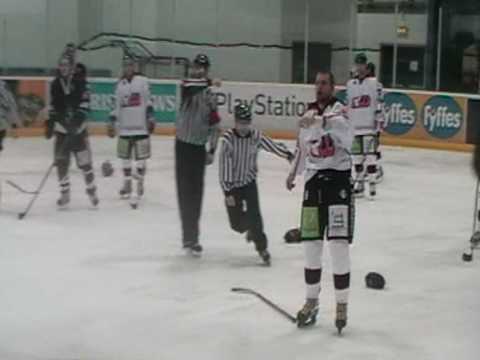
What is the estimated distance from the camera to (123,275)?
324 inches

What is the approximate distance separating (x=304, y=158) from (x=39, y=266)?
9.06 feet

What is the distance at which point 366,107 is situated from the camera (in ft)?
40.9

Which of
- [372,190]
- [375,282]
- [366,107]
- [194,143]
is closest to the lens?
[375,282]

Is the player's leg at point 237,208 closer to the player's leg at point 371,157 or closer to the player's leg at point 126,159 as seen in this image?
the player's leg at point 126,159

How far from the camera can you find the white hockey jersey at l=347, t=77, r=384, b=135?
1245 cm

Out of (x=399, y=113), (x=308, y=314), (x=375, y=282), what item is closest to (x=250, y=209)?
(x=375, y=282)

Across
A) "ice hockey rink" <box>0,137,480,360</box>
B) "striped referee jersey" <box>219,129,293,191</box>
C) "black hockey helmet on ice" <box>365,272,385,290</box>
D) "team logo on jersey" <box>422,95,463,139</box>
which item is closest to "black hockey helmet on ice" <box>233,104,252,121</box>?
"striped referee jersey" <box>219,129,293,191</box>

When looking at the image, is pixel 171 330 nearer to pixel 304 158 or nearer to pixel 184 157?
pixel 304 158

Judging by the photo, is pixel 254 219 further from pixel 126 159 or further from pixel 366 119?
pixel 366 119

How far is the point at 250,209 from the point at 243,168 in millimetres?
320

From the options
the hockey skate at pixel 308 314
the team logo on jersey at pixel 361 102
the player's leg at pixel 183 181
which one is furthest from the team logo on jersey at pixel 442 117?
the hockey skate at pixel 308 314

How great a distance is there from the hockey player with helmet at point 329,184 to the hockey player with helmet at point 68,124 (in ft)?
16.9

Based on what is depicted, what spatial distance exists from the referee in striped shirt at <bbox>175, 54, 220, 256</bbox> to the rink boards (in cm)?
812

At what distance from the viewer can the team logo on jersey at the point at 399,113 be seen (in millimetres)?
18375
